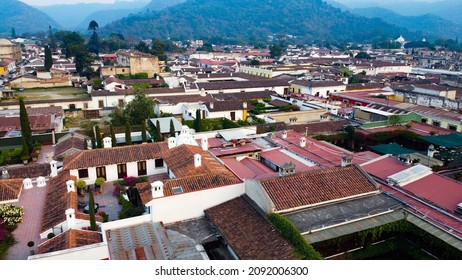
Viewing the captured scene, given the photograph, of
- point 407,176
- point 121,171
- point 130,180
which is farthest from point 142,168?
point 407,176

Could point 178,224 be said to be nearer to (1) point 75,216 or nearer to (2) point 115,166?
(1) point 75,216

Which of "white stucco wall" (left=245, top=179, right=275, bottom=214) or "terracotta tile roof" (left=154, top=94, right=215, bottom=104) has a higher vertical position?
"white stucco wall" (left=245, top=179, right=275, bottom=214)

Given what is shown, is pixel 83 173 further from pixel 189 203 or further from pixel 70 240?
pixel 189 203

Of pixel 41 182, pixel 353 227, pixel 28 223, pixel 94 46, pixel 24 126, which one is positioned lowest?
pixel 28 223

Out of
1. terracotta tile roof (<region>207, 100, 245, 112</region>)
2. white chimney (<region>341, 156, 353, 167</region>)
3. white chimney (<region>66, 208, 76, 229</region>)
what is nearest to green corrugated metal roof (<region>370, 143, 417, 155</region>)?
white chimney (<region>341, 156, 353, 167</region>)

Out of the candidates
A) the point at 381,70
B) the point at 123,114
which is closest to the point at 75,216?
the point at 123,114

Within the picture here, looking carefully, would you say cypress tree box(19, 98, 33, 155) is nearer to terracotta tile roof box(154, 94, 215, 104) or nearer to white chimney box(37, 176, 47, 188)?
white chimney box(37, 176, 47, 188)

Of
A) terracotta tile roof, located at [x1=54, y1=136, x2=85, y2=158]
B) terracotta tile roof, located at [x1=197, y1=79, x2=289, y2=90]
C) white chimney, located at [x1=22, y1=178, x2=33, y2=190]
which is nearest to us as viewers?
white chimney, located at [x1=22, y1=178, x2=33, y2=190]
